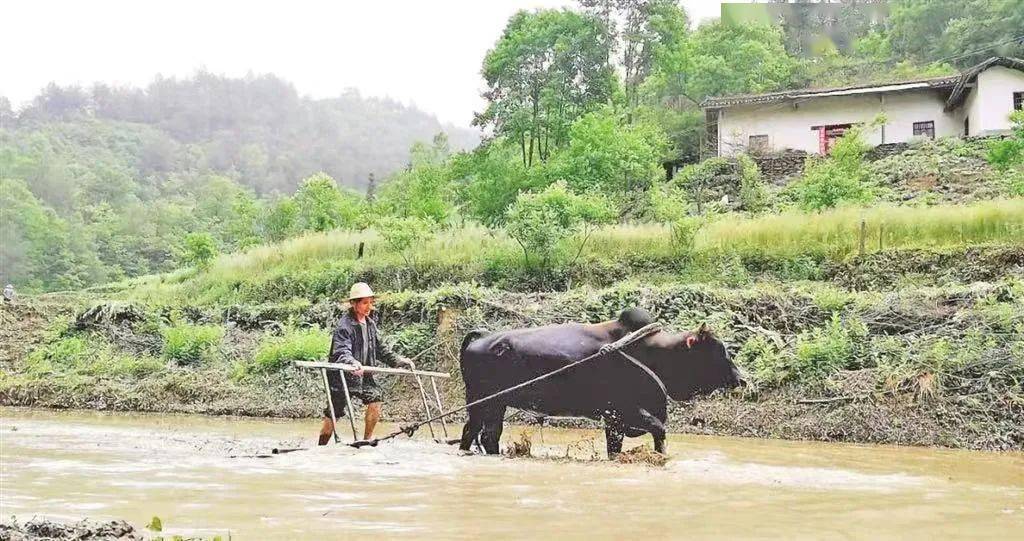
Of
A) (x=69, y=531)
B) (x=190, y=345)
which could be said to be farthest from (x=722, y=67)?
(x=69, y=531)

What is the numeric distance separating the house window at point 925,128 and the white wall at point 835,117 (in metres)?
0.11

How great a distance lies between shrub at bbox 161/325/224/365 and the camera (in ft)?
57.2

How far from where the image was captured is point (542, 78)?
3306 centimetres

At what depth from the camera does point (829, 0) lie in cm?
6888

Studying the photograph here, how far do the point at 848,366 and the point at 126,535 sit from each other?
9931 mm

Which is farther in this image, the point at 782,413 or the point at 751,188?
the point at 751,188

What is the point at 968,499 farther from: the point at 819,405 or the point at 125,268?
the point at 125,268

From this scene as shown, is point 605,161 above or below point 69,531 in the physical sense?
above

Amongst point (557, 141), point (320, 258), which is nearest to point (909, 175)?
point (557, 141)

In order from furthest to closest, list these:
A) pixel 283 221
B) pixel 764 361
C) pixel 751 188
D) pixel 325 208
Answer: pixel 325 208
pixel 283 221
pixel 751 188
pixel 764 361

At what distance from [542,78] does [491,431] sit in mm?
25079

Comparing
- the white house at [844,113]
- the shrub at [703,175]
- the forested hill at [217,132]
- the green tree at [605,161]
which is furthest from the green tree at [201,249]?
the forested hill at [217,132]

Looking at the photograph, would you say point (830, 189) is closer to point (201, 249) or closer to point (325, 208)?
point (201, 249)

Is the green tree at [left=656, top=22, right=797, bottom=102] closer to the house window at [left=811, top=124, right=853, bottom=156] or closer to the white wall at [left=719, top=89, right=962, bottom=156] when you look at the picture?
the white wall at [left=719, top=89, right=962, bottom=156]
